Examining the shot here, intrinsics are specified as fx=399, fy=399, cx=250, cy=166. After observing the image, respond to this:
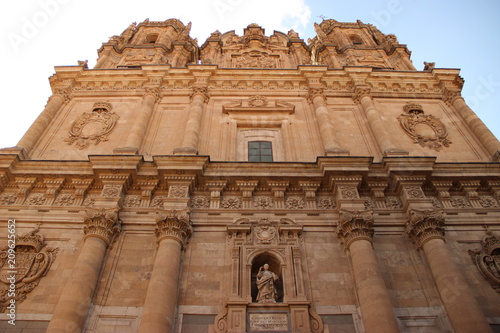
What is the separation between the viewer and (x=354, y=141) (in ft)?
50.9

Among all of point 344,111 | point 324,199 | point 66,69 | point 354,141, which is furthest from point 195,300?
point 66,69

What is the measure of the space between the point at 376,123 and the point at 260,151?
15.3 ft

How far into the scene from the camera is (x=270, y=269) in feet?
37.8

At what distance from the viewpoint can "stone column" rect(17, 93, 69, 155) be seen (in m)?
14.5

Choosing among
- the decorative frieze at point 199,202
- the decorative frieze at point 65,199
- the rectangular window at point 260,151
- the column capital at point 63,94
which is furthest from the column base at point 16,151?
the rectangular window at point 260,151

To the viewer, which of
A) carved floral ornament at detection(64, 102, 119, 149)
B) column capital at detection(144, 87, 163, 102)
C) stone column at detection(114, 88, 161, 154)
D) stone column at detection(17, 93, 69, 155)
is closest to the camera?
stone column at detection(114, 88, 161, 154)

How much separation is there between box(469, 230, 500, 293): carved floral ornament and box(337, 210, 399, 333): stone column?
303 centimetres

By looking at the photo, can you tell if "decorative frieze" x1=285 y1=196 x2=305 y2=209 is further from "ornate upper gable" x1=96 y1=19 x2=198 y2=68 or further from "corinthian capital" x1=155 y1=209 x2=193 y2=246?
"ornate upper gable" x1=96 y1=19 x2=198 y2=68

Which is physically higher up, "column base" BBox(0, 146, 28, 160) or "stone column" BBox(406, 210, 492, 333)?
"column base" BBox(0, 146, 28, 160)

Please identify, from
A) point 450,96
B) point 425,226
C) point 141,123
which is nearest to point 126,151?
point 141,123

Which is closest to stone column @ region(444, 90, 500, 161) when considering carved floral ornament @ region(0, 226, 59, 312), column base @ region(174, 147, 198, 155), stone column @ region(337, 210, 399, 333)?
stone column @ region(337, 210, 399, 333)

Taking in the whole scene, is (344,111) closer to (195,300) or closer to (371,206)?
(371,206)

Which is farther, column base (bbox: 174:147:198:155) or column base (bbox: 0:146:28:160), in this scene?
column base (bbox: 174:147:198:155)

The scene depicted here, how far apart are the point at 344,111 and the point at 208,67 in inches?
257
